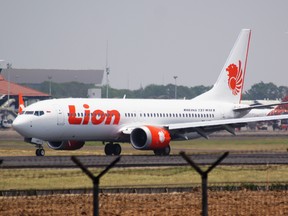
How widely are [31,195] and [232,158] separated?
22.5 m

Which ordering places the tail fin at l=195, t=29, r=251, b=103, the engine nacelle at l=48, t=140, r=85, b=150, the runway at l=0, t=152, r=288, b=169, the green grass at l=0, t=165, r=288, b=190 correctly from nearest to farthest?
the green grass at l=0, t=165, r=288, b=190 → the runway at l=0, t=152, r=288, b=169 → the engine nacelle at l=48, t=140, r=85, b=150 → the tail fin at l=195, t=29, r=251, b=103

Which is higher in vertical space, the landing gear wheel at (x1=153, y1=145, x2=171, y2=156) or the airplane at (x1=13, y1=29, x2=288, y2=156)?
the airplane at (x1=13, y1=29, x2=288, y2=156)

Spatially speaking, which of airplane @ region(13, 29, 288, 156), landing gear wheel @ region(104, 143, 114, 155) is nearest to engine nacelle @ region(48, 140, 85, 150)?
airplane @ region(13, 29, 288, 156)

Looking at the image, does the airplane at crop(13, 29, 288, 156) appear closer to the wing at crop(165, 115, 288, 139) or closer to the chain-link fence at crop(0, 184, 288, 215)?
the wing at crop(165, 115, 288, 139)

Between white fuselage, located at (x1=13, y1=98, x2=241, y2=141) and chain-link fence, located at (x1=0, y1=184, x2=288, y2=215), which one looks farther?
white fuselage, located at (x1=13, y1=98, x2=241, y2=141)

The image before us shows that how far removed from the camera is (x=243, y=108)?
6919 centimetres

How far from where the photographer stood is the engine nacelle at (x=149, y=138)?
5916 cm

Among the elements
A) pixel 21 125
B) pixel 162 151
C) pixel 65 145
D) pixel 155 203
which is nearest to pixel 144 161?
pixel 162 151

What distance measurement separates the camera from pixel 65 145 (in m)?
61.6

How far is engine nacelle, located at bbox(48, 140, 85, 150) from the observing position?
6108cm

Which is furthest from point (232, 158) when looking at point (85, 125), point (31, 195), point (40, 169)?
point (31, 195)

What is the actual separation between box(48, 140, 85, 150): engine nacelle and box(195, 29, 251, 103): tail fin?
38.5ft

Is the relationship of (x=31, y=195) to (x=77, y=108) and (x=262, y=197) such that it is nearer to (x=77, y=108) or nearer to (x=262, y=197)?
(x=262, y=197)

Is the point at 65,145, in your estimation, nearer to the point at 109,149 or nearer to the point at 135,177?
the point at 109,149
